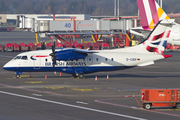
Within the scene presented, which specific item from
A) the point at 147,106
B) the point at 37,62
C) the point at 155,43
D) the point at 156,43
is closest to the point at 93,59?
the point at 37,62

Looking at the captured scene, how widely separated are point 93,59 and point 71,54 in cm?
296

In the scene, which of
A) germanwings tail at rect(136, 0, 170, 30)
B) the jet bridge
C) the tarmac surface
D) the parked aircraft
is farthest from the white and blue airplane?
the jet bridge

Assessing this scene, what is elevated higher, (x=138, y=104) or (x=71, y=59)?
(x=71, y=59)

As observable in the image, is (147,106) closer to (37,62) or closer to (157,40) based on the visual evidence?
(157,40)

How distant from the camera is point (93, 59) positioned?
3969 cm

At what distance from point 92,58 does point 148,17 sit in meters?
14.3

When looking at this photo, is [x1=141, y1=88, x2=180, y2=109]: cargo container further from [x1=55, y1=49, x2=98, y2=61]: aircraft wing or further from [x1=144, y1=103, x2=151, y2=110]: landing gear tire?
[x1=55, y1=49, x2=98, y2=61]: aircraft wing

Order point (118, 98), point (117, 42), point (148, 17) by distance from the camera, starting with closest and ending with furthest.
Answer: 1. point (118, 98)
2. point (148, 17)
3. point (117, 42)

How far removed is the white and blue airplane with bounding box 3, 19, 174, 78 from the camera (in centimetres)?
3897

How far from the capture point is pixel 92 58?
39.7m

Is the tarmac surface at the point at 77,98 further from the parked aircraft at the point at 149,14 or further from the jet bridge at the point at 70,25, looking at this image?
the jet bridge at the point at 70,25

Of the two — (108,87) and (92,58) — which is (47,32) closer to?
(92,58)

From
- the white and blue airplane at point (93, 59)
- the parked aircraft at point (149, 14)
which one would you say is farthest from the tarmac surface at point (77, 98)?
the parked aircraft at point (149, 14)

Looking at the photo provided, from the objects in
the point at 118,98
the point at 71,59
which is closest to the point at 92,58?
the point at 71,59
